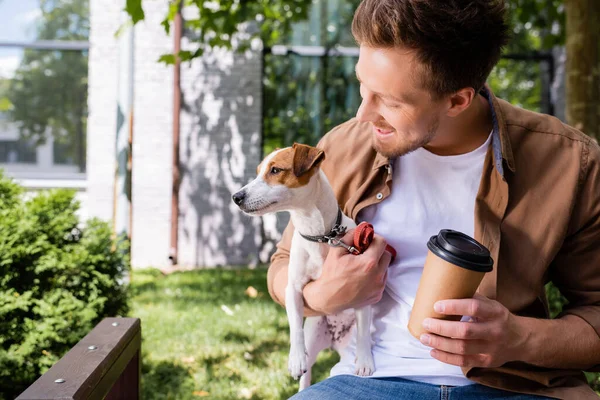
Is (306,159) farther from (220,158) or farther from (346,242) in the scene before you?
(220,158)

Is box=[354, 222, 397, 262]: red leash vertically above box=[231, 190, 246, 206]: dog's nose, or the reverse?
box=[231, 190, 246, 206]: dog's nose

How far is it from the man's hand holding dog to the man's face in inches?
10.9

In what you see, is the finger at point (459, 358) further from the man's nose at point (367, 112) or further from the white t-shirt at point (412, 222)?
the man's nose at point (367, 112)

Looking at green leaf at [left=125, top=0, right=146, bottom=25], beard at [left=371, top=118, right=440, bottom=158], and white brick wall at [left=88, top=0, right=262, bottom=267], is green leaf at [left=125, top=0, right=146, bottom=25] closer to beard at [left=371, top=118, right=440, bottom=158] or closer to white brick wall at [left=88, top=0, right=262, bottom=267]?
beard at [left=371, top=118, right=440, bottom=158]

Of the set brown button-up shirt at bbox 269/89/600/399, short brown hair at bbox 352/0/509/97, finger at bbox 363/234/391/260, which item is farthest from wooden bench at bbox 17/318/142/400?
short brown hair at bbox 352/0/509/97

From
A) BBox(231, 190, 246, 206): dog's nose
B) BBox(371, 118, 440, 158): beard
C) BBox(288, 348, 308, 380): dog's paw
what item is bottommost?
BBox(288, 348, 308, 380): dog's paw

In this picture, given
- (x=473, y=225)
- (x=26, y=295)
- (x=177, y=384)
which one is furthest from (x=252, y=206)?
(x=177, y=384)

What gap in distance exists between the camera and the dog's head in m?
1.92

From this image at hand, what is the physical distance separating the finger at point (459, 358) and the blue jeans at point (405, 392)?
17cm

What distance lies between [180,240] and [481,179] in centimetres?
773

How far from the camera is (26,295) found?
3.67 metres

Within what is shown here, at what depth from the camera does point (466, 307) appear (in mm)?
1438

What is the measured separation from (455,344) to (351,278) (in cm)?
34

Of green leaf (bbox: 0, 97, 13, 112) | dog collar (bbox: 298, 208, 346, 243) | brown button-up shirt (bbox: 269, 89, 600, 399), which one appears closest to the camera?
brown button-up shirt (bbox: 269, 89, 600, 399)
